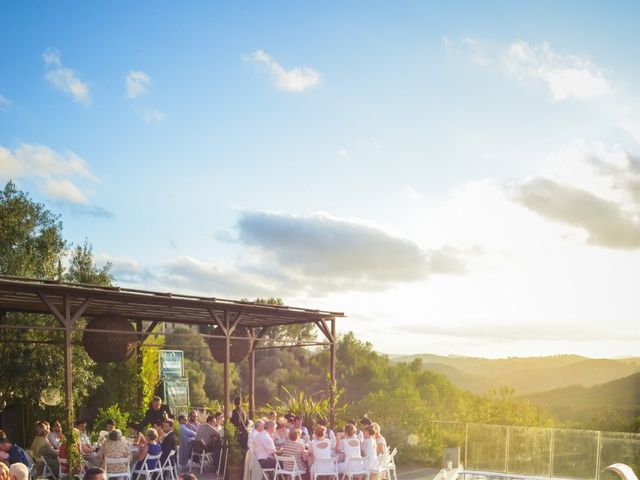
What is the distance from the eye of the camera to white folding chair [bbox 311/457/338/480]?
11562mm

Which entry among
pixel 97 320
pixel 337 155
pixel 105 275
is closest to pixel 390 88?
pixel 337 155

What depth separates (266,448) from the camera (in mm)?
12094

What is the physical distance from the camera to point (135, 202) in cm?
1486

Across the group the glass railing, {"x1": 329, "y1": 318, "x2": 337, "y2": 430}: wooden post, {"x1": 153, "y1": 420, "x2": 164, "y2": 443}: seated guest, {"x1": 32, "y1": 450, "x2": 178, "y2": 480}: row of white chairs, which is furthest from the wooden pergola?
the glass railing

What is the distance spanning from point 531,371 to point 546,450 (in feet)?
146

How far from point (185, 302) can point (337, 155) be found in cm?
492

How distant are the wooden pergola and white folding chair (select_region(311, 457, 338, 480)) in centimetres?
270

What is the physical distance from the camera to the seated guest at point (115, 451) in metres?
11.0

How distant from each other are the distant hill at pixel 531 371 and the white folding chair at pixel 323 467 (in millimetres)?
32907

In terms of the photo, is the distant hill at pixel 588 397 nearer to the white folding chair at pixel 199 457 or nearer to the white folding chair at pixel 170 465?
the white folding chair at pixel 199 457

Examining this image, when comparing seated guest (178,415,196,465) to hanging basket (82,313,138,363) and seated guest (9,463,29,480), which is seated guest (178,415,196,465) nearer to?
hanging basket (82,313,138,363)

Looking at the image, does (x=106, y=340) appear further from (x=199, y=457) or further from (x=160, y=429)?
(x=199, y=457)

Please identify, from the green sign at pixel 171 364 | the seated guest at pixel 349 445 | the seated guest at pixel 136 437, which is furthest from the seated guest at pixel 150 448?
the green sign at pixel 171 364

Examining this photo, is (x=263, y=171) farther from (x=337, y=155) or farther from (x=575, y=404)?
(x=575, y=404)
